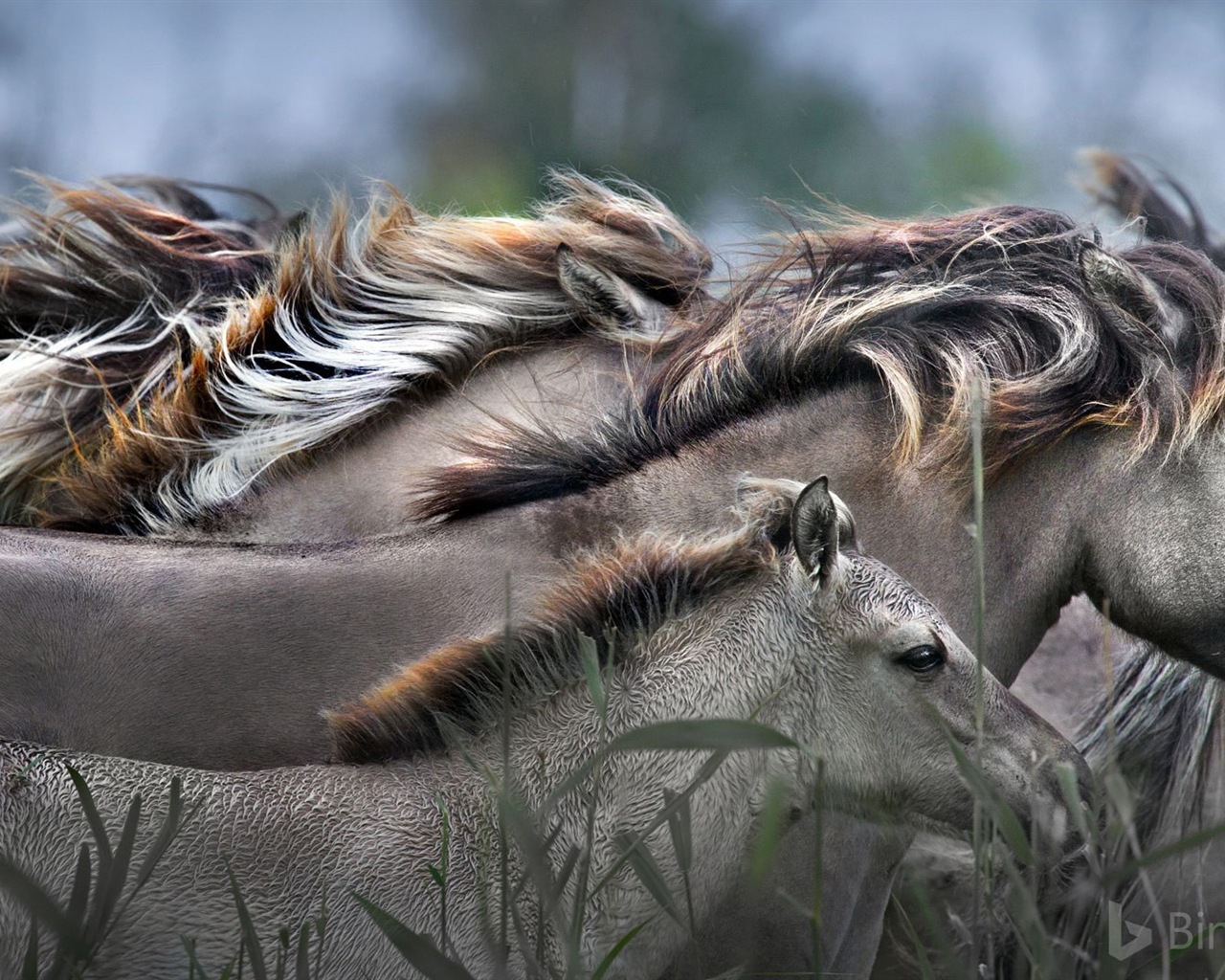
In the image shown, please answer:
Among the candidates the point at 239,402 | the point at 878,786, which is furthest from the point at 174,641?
the point at 878,786

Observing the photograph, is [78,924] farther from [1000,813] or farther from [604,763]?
[1000,813]

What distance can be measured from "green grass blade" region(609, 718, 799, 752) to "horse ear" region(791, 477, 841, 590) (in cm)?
54

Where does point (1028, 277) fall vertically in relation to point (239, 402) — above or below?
above

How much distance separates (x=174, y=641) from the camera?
82.3 inches

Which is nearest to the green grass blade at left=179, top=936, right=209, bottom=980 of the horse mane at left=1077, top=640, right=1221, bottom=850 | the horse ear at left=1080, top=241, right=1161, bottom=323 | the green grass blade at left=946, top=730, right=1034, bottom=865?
the green grass blade at left=946, top=730, right=1034, bottom=865

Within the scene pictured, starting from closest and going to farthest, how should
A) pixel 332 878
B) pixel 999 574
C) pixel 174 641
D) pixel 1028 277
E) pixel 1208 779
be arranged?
pixel 332 878
pixel 174 641
pixel 999 574
pixel 1028 277
pixel 1208 779

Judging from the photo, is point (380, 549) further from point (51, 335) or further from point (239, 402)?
point (51, 335)

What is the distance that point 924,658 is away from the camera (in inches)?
78.3

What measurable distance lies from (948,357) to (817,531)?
28.6 inches

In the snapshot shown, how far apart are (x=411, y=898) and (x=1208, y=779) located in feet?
7.17

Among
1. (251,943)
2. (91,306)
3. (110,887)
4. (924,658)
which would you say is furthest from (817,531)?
(91,306)

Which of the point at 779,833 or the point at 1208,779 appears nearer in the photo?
the point at 779,833

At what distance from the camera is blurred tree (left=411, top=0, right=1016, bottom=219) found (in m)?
12.7

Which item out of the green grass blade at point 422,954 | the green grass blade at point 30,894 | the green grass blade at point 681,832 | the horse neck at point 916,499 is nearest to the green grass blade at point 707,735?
the green grass blade at point 681,832
